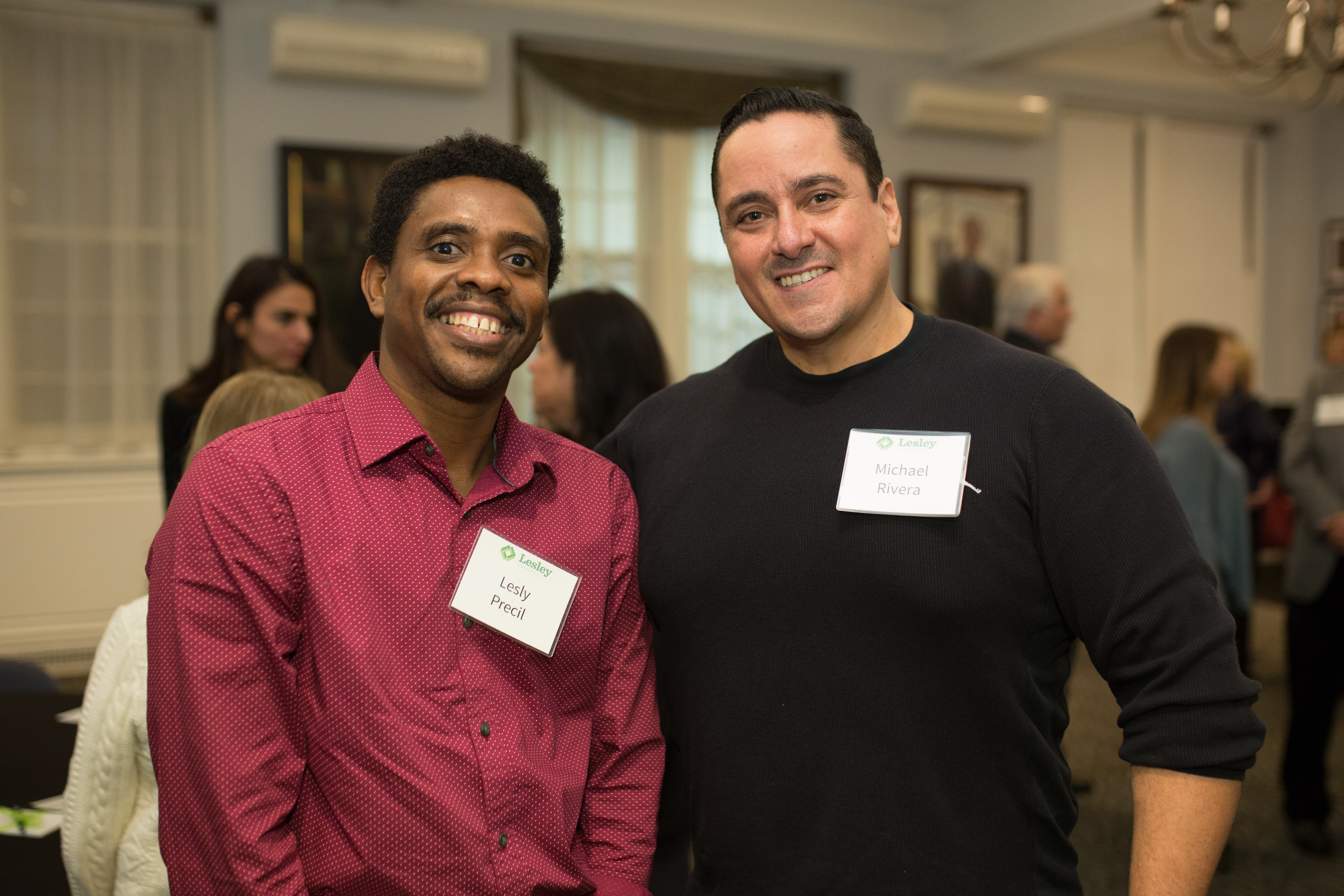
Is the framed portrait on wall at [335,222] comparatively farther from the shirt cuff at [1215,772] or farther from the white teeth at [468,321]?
the shirt cuff at [1215,772]

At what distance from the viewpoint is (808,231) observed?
53.1 inches

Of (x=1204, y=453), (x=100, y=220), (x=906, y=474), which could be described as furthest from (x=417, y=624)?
(x=100, y=220)

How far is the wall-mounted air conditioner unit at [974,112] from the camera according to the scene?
593 cm

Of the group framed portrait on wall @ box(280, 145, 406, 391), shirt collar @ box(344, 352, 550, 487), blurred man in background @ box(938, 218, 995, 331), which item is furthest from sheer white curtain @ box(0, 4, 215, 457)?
shirt collar @ box(344, 352, 550, 487)

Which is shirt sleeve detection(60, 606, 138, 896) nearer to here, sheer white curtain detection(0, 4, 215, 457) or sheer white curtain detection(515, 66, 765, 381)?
sheer white curtain detection(0, 4, 215, 457)

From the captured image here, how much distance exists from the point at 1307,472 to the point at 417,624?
10.5ft

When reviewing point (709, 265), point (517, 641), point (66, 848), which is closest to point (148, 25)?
point (709, 265)

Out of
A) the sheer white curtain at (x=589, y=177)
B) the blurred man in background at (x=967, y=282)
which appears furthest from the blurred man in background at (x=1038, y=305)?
the sheer white curtain at (x=589, y=177)

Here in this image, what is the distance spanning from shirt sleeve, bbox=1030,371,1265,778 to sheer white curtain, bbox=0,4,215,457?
4656 millimetres

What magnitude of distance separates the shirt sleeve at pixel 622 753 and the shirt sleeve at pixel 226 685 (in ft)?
1.19

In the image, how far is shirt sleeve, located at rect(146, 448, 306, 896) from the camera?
1080 mm

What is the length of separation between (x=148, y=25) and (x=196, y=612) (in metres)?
4.67

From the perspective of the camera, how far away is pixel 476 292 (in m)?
1.27

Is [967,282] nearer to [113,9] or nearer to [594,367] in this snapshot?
[594,367]
